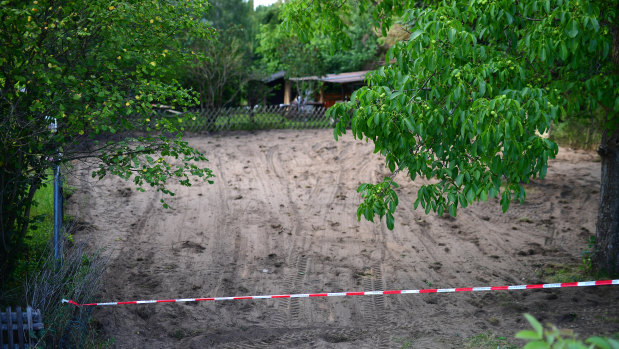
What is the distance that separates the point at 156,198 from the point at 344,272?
4464 mm

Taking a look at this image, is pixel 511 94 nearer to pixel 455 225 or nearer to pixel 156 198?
pixel 455 225

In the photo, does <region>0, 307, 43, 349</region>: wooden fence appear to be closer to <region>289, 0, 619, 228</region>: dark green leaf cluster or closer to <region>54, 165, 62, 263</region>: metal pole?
<region>54, 165, 62, 263</region>: metal pole

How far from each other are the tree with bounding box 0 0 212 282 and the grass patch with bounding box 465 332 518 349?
3391 mm

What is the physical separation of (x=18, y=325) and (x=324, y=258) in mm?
4637

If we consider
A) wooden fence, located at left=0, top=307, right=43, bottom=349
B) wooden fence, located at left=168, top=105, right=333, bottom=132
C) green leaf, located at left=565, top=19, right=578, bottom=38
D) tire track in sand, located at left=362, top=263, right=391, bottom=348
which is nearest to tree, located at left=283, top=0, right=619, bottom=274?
green leaf, located at left=565, top=19, right=578, bottom=38

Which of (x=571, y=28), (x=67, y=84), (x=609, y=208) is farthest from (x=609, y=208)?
(x=67, y=84)

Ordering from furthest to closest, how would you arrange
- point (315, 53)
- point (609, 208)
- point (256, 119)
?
point (315, 53)
point (256, 119)
point (609, 208)

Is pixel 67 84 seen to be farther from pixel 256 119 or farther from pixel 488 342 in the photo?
pixel 256 119

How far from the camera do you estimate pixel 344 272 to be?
769cm

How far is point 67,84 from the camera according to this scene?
4.93m

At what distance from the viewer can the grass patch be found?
5.23 meters

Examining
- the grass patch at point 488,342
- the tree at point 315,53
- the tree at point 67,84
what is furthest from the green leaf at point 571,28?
the tree at point 315,53

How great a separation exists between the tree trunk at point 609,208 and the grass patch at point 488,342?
2.51 metres

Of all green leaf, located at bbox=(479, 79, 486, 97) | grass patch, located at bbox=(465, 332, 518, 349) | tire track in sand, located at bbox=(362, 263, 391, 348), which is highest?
green leaf, located at bbox=(479, 79, 486, 97)
